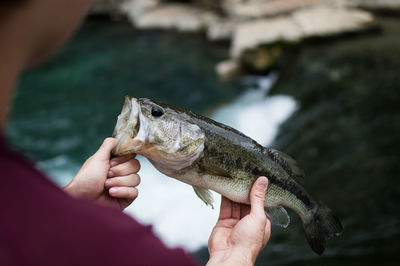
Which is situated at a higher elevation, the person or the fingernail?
the person

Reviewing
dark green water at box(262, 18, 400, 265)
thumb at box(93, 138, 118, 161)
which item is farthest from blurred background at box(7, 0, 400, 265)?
thumb at box(93, 138, 118, 161)

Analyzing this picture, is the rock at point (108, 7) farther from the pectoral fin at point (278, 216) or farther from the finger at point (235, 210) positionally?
the pectoral fin at point (278, 216)

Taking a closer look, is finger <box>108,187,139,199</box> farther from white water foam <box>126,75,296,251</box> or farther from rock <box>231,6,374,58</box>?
rock <box>231,6,374,58</box>

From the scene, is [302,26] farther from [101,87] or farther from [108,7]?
[108,7]

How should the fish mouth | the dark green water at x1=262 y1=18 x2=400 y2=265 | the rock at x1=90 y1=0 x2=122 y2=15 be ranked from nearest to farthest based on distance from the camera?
the fish mouth < the dark green water at x1=262 y1=18 x2=400 y2=265 < the rock at x1=90 y1=0 x2=122 y2=15

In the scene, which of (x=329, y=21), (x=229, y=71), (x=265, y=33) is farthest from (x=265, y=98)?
(x=329, y=21)

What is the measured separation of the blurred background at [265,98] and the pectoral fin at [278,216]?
69 cm

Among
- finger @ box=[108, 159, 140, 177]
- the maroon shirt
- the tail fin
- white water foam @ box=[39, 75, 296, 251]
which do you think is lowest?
white water foam @ box=[39, 75, 296, 251]

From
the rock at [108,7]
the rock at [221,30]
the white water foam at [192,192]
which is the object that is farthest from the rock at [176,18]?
the white water foam at [192,192]

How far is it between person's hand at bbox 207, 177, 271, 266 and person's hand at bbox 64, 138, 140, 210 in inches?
22.8

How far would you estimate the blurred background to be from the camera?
15.4ft

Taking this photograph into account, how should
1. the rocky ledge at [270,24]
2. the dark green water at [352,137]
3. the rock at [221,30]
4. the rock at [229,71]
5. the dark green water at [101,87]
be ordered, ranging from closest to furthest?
the dark green water at [352,137] → the dark green water at [101,87] → the rocky ledge at [270,24] → the rock at [229,71] → the rock at [221,30]

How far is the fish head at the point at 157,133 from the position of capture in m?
2.06

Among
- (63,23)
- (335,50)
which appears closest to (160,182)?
(335,50)
